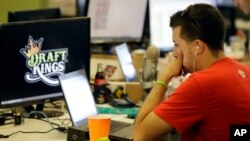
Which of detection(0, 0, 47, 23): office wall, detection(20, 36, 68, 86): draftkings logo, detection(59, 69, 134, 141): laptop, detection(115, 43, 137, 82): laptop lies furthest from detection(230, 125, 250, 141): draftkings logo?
detection(0, 0, 47, 23): office wall

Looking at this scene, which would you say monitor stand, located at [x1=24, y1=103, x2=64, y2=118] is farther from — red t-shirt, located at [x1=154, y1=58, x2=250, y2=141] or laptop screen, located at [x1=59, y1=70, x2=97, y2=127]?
red t-shirt, located at [x1=154, y1=58, x2=250, y2=141]

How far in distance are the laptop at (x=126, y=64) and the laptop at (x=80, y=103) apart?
0.76 meters

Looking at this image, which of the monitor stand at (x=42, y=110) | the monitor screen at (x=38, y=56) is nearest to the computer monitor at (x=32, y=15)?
the monitor screen at (x=38, y=56)

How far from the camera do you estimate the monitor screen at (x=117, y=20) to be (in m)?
3.65

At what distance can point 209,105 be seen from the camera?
5.42ft

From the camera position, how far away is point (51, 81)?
242 centimetres

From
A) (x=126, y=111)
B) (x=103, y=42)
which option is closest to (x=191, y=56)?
(x=126, y=111)

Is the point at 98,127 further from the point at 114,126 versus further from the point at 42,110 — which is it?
the point at 42,110

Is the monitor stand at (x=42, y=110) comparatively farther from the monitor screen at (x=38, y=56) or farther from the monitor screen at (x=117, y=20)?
the monitor screen at (x=117, y=20)

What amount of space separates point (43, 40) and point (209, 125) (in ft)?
3.52

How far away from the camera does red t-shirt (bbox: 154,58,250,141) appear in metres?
1.65

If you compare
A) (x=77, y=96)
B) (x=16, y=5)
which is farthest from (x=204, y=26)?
(x=16, y=5)

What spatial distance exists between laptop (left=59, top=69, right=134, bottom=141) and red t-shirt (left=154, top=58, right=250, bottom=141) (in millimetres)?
290

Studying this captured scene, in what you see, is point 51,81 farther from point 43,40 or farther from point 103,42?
point 103,42
